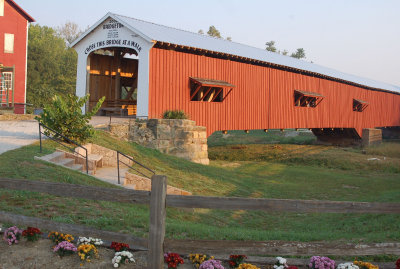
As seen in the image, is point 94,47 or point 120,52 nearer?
point 94,47

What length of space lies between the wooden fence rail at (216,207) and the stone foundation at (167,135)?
39.4 ft

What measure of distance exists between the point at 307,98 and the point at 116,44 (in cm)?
1431

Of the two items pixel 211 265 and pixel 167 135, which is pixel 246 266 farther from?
pixel 167 135

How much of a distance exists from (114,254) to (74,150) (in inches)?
281

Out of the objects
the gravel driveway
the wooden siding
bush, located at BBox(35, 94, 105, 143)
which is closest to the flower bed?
the gravel driveway

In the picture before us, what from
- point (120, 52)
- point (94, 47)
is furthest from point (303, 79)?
point (94, 47)

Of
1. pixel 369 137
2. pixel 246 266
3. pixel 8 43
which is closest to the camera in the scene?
pixel 246 266

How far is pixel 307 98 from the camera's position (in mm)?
27500

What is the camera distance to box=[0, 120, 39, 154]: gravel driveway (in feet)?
38.7

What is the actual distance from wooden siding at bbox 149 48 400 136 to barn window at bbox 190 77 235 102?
309 mm

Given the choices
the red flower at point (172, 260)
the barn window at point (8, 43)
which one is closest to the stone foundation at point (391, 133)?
the barn window at point (8, 43)

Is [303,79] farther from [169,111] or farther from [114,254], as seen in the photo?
[114,254]

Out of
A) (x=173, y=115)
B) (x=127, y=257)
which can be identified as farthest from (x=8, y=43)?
(x=127, y=257)

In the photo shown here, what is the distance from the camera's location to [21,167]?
344 inches
